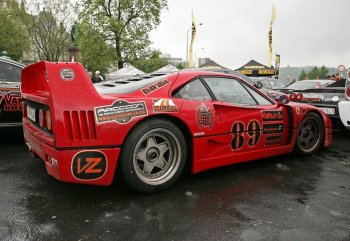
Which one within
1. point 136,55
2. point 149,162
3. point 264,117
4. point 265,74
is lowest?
point 149,162

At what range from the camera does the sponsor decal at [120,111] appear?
2646 mm

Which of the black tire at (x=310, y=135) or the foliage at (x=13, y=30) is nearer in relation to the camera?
the black tire at (x=310, y=135)

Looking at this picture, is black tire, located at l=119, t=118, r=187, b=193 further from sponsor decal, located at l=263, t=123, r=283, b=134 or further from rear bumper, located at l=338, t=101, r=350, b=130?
rear bumper, located at l=338, t=101, r=350, b=130

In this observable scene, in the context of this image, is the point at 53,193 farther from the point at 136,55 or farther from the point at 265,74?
the point at 136,55

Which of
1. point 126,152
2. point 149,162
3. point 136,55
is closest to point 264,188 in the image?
point 149,162

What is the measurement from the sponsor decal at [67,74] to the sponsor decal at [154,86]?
67 cm

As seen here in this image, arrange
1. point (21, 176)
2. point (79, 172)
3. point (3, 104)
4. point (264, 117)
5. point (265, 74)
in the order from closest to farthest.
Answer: point (79, 172), point (21, 176), point (264, 117), point (3, 104), point (265, 74)

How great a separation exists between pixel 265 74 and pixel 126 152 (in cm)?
2304

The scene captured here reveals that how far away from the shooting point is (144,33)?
27.2 metres

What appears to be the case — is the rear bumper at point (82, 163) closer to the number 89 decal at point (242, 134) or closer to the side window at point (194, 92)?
the side window at point (194, 92)

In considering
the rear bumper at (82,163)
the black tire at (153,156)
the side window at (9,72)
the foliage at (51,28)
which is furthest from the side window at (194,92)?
the foliage at (51,28)

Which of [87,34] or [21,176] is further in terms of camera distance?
[87,34]

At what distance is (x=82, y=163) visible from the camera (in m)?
2.60

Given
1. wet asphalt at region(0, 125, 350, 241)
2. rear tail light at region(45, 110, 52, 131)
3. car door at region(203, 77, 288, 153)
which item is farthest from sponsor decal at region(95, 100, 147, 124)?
car door at region(203, 77, 288, 153)
